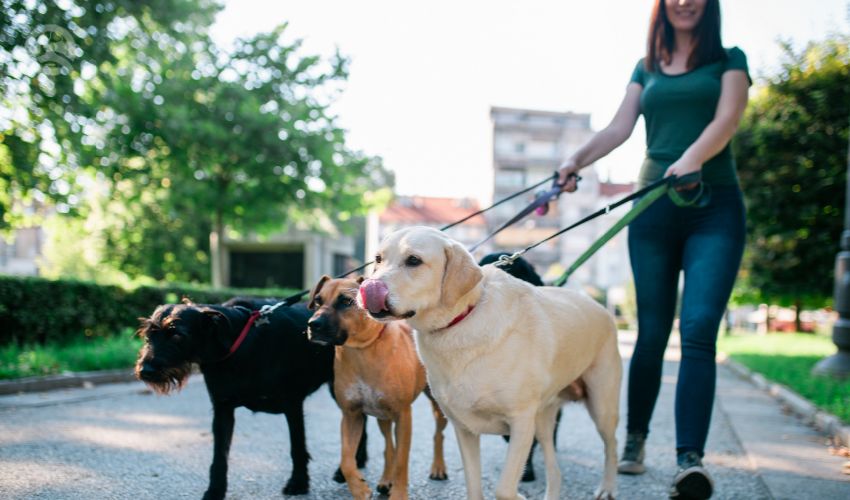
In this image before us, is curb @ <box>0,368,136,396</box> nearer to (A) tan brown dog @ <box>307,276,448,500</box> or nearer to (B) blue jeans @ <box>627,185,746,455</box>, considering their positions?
(A) tan brown dog @ <box>307,276,448,500</box>

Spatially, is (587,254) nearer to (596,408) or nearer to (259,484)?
(596,408)

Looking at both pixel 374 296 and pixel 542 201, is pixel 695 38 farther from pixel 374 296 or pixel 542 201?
pixel 374 296

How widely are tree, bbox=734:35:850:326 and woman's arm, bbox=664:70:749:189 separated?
10094 millimetres

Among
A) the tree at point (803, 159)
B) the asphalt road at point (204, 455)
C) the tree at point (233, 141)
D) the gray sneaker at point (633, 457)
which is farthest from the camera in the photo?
the tree at point (233, 141)

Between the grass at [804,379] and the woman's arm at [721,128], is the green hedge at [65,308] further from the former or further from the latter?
the grass at [804,379]

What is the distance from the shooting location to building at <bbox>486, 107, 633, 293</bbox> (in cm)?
6184

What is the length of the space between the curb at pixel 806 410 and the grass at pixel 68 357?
8568 millimetres

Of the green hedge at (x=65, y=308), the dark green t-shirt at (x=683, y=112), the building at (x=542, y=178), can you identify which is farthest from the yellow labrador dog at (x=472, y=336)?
the building at (x=542, y=178)

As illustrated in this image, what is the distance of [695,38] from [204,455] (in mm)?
4383

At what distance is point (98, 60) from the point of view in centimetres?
1185

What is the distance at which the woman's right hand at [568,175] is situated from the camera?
4465mm

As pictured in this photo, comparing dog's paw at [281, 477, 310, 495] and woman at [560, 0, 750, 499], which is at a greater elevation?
woman at [560, 0, 750, 499]

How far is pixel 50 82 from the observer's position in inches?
420

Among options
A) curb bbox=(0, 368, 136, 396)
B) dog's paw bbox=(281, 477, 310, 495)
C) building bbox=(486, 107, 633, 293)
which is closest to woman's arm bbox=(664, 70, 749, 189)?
dog's paw bbox=(281, 477, 310, 495)
